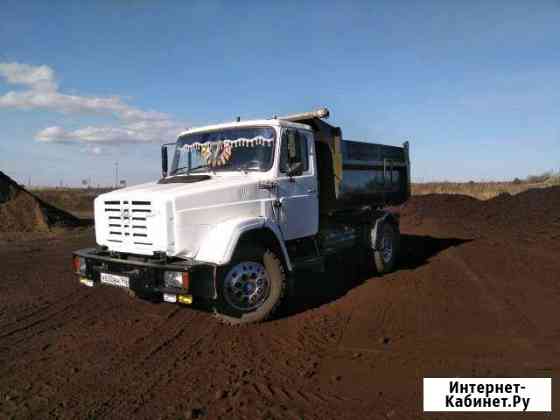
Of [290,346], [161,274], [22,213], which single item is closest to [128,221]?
[161,274]

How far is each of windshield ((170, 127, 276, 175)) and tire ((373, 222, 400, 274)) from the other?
3.45m

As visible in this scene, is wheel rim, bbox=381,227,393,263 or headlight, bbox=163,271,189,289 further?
wheel rim, bbox=381,227,393,263

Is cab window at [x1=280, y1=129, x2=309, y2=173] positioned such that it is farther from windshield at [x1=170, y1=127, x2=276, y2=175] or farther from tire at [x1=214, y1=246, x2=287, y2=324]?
tire at [x1=214, y1=246, x2=287, y2=324]

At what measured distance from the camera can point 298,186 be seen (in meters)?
6.57

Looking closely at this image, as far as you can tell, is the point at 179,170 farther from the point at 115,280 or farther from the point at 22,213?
the point at 22,213

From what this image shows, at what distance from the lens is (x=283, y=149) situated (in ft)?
20.5

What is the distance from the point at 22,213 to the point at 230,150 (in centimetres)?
1556

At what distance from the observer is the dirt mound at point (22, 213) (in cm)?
1789

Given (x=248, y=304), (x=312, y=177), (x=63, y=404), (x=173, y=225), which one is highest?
(x=312, y=177)

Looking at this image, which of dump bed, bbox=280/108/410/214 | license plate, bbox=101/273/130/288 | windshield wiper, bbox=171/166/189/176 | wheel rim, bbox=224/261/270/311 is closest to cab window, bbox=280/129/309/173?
dump bed, bbox=280/108/410/214

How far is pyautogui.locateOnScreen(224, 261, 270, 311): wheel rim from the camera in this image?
5316 millimetres

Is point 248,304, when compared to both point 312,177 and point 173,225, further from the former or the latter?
point 312,177

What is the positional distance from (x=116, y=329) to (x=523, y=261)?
8.26 meters

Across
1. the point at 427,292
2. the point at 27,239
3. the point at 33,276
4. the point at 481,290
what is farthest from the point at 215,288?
the point at 27,239
